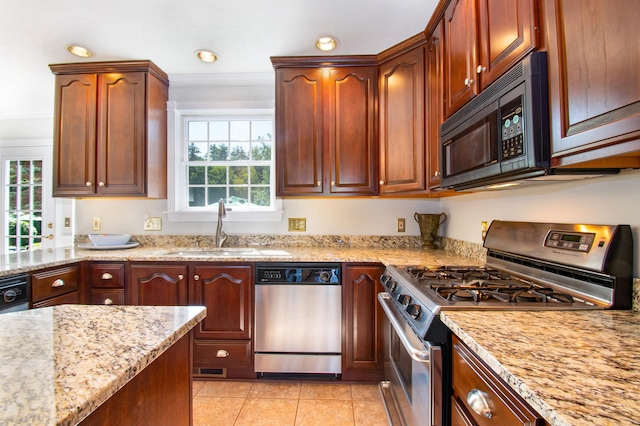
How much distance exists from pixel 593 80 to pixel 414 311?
0.88 m

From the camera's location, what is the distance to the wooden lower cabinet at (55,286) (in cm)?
180

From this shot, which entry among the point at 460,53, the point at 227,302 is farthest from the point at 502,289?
the point at 227,302

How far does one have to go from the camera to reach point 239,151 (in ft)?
9.22

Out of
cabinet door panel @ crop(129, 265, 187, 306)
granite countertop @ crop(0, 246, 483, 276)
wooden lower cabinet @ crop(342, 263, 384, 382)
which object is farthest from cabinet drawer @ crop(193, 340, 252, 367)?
wooden lower cabinet @ crop(342, 263, 384, 382)

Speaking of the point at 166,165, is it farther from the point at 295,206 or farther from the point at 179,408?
the point at 179,408

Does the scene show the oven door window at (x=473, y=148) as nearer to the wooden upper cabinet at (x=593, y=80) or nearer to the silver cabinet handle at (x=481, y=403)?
the wooden upper cabinet at (x=593, y=80)

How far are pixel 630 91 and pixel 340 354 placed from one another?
6.27 feet

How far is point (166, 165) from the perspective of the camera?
2.69 metres

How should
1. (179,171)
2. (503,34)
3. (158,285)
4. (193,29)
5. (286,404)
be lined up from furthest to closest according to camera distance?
(179,171)
(158,285)
(193,29)
(286,404)
(503,34)

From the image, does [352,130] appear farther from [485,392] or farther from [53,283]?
[53,283]

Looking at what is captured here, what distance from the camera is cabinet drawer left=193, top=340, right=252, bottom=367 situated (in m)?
2.04

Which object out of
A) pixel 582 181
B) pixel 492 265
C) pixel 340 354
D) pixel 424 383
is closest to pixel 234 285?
pixel 340 354

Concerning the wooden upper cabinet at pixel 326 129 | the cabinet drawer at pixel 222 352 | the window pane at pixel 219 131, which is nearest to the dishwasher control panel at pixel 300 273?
the cabinet drawer at pixel 222 352

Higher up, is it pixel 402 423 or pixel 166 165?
pixel 166 165
